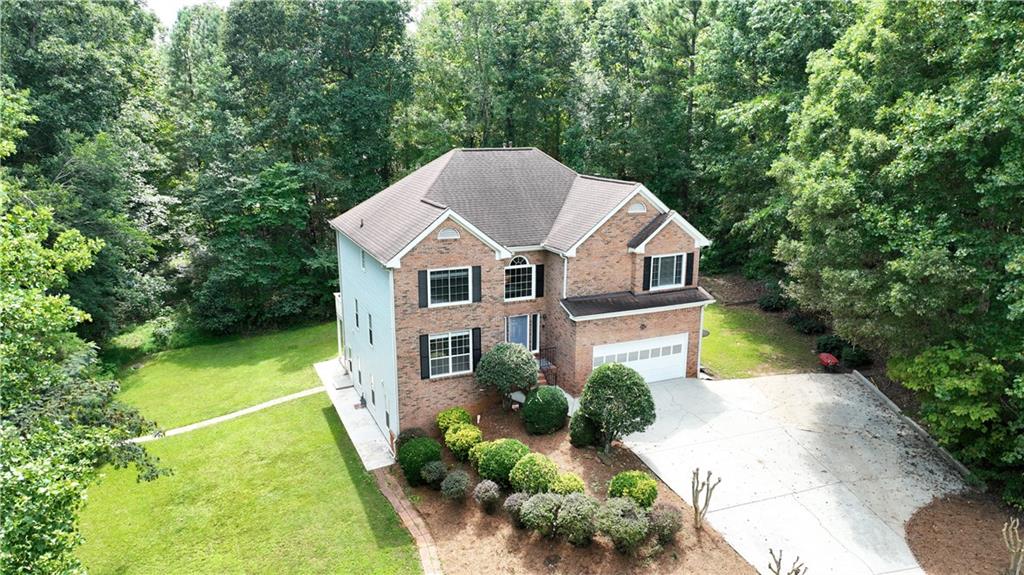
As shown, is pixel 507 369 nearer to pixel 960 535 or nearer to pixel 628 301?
pixel 628 301

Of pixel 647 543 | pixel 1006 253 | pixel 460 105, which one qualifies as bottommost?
pixel 647 543

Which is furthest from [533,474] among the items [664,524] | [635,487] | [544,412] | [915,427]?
[915,427]

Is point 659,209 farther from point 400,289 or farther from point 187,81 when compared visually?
point 187,81

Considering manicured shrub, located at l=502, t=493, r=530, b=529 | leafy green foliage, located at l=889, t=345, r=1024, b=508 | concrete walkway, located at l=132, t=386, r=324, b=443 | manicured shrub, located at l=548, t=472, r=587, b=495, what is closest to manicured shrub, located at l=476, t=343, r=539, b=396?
manicured shrub, located at l=548, t=472, r=587, b=495

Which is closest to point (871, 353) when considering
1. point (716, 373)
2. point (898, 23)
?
point (716, 373)

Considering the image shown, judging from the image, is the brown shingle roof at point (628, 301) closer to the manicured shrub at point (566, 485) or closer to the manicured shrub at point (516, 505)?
the manicured shrub at point (566, 485)

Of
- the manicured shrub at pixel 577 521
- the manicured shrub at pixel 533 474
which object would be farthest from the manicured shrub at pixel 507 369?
the manicured shrub at pixel 577 521
